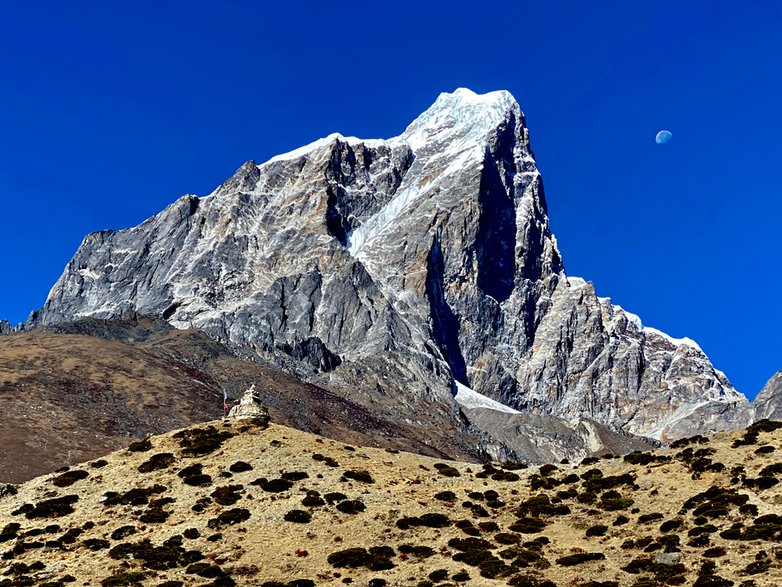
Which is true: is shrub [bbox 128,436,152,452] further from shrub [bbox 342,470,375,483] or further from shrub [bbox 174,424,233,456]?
shrub [bbox 342,470,375,483]

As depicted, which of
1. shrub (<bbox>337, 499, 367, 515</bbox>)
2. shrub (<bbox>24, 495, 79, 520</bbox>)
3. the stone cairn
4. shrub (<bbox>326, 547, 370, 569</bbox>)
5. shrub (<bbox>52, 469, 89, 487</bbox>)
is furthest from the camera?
the stone cairn

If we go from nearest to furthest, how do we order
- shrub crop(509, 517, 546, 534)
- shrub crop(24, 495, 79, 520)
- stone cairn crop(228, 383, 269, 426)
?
shrub crop(509, 517, 546, 534)
shrub crop(24, 495, 79, 520)
stone cairn crop(228, 383, 269, 426)

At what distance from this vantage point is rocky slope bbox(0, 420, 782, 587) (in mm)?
54219

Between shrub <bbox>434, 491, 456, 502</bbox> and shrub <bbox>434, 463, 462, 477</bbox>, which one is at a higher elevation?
shrub <bbox>434, 463, 462, 477</bbox>

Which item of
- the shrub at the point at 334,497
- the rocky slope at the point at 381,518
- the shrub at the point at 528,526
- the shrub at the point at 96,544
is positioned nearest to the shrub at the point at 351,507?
the rocky slope at the point at 381,518

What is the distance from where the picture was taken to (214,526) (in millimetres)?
61531

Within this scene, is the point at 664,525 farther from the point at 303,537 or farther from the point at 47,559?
the point at 47,559

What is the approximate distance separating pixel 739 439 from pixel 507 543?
2206 cm

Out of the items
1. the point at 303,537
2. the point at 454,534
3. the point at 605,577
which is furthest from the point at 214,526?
the point at 605,577

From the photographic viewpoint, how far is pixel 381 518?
6244cm

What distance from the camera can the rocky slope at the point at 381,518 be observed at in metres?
54.2

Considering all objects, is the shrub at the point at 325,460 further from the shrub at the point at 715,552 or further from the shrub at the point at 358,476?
the shrub at the point at 715,552

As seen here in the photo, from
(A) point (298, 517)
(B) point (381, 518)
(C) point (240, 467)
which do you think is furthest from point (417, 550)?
(C) point (240, 467)

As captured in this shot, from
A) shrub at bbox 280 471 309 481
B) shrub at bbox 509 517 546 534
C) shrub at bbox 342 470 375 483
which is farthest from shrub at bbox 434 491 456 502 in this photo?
shrub at bbox 280 471 309 481
